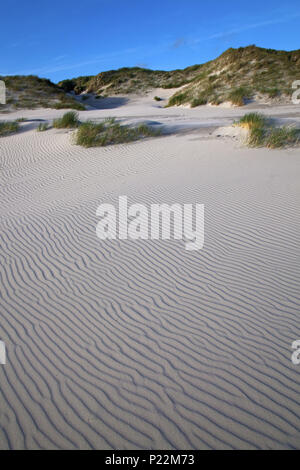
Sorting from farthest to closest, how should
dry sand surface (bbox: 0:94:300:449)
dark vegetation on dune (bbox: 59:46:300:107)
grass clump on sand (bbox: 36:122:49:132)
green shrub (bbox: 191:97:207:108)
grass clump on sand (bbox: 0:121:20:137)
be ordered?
1. green shrub (bbox: 191:97:207:108)
2. dark vegetation on dune (bbox: 59:46:300:107)
3. grass clump on sand (bbox: 0:121:20:137)
4. grass clump on sand (bbox: 36:122:49:132)
5. dry sand surface (bbox: 0:94:300:449)

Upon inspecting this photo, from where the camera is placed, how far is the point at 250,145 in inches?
375

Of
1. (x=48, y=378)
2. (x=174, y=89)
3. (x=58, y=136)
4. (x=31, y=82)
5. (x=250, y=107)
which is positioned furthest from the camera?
(x=174, y=89)

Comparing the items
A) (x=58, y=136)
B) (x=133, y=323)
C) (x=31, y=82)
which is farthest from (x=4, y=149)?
(x=31, y=82)

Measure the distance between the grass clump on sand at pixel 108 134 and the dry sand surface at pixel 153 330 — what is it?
579 cm

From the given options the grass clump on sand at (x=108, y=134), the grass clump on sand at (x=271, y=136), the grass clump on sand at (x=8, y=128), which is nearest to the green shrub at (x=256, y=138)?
the grass clump on sand at (x=271, y=136)

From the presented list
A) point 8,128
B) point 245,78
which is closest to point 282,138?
point 8,128

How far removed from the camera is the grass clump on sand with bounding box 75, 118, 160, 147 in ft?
37.4

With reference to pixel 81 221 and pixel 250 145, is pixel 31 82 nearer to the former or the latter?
pixel 250 145

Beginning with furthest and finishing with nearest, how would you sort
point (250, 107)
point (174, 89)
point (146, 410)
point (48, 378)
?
point (174, 89) < point (250, 107) < point (48, 378) < point (146, 410)

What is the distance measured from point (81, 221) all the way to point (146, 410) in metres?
4.08

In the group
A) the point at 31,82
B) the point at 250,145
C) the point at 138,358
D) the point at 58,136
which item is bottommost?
the point at 138,358

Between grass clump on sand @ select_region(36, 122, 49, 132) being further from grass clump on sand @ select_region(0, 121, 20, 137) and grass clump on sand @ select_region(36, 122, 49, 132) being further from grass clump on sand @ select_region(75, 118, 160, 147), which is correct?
grass clump on sand @ select_region(75, 118, 160, 147)

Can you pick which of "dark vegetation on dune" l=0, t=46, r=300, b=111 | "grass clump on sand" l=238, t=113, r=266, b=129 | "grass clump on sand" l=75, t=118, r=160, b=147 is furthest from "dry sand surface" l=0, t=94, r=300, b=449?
"dark vegetation on dune" l=0, t=46, r=300, b=111

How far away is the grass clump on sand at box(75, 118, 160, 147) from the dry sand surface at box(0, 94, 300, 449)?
5792mm
